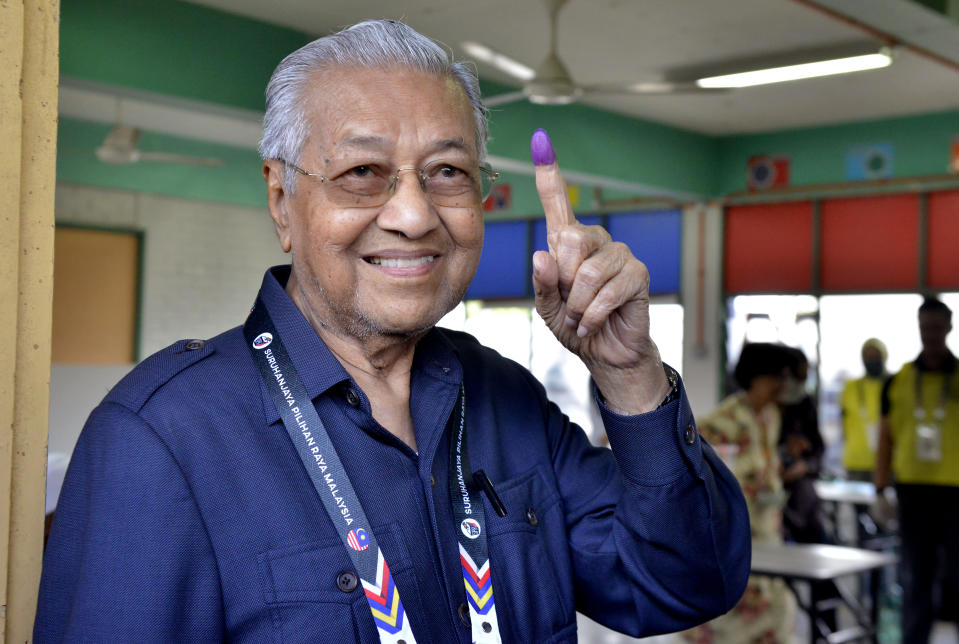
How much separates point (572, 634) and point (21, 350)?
2.56 ft

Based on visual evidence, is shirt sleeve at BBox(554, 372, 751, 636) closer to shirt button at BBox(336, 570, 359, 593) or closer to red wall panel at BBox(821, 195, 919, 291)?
shirt button at BBox(336, 570, 359, 593)

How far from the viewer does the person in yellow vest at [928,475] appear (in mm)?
4707

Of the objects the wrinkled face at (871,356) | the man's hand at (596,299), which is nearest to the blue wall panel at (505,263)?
the wrinkled face at (871,356)

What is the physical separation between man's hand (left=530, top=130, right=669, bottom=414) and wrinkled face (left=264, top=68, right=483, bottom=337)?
0.13 m

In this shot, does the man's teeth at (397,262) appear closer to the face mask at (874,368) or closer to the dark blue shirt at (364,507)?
the dark blue shirt at (364,507)

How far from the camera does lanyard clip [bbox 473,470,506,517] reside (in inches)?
50.3

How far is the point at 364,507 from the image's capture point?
114 cm

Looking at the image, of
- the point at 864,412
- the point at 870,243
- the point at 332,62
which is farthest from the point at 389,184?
the point at 870,243

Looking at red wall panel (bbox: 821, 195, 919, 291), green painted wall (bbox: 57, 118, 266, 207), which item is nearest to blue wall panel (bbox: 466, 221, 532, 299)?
green painted wall (bbox: 57, 118, 266, 207)

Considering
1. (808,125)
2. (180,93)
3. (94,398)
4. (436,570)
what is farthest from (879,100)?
(436,570)

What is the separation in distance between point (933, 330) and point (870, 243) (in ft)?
13.9

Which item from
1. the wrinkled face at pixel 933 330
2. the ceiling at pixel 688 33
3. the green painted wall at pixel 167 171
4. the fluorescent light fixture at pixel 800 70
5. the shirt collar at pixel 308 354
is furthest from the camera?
the green painted wall at pixel 167 171

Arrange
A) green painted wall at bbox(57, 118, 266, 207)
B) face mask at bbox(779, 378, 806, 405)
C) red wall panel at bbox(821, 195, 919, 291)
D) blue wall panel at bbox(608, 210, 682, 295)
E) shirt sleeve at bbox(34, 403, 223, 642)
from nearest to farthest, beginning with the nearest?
shirt sleeve at bbox(34, 403, 223, 642), face mask at bbox(779, 378, 806, 405), red wall panel at bbox(821, 195, 919, 291), green painted wall at bbox(57, 118, 266, 207), blue wall panel at bbox(608, 210, 682, 295)

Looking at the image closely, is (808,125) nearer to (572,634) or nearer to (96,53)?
(96,53)
